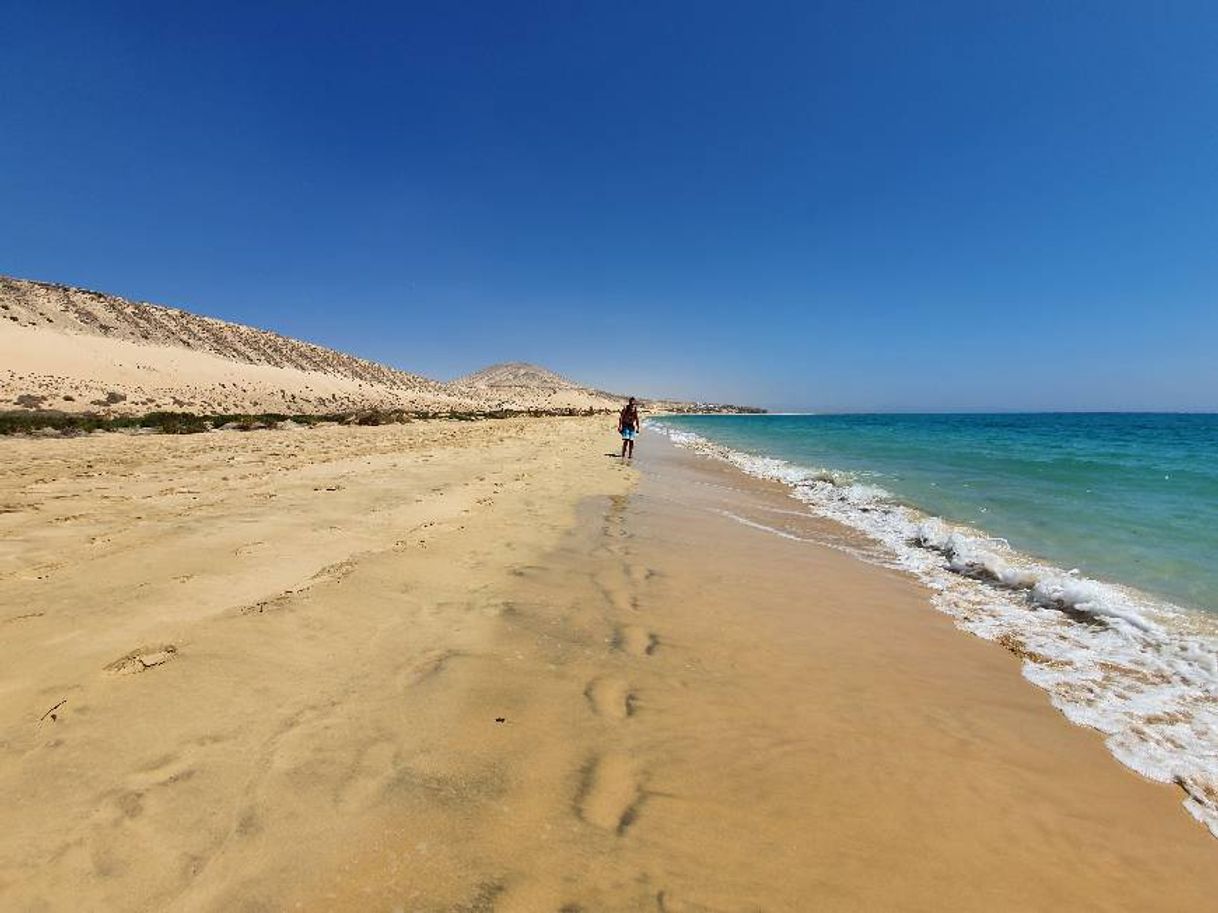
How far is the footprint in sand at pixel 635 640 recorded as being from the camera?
456 cm

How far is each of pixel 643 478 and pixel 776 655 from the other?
38.2ft

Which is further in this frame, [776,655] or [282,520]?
[282,520]

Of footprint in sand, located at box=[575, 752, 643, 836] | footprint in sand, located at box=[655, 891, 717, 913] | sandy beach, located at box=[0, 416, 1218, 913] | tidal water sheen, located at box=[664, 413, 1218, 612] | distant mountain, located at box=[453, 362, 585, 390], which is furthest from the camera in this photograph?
distant mountain, located at box=[453, 362, 585, 390]

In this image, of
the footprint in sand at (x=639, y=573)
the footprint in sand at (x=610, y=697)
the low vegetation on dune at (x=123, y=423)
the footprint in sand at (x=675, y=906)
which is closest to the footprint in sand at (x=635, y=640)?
the footprint in sand at (x=610, y=697)

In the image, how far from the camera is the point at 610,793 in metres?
2.81

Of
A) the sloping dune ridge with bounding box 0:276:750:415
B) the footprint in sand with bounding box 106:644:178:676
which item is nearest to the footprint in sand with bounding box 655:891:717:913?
the footprint in sand with bounding box 106:644:178:676

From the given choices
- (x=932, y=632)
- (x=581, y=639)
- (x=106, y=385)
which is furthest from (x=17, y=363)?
(x=932, y=632)

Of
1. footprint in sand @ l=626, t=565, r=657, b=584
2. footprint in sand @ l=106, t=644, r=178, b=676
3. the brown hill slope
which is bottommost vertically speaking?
footprint in sand @ l=626, t=565, r=657, b=584

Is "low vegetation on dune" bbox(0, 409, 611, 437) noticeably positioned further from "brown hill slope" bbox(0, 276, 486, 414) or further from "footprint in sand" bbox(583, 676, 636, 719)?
"footprint in sand" bbox(583, 676, 636, 719)

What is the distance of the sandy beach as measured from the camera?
7.43 ft

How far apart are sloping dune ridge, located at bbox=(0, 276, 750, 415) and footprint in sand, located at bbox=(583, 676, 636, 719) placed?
30371 millimetres

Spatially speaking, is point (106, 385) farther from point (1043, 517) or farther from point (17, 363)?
point (1043, 517)

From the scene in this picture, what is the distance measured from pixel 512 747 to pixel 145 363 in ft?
146

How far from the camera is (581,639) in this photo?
4.70 meters
